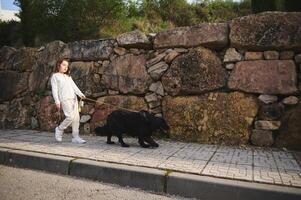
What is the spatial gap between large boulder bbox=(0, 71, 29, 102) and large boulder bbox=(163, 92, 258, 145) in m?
4.43

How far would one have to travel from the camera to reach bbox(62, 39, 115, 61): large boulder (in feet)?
26.2

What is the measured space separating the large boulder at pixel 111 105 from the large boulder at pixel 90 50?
1.09 m

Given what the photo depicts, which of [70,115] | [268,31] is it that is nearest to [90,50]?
[70,115]

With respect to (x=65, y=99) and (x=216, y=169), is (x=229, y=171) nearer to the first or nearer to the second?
(x=216, y=169)

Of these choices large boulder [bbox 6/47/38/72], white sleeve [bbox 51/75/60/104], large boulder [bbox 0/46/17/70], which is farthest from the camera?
large boulder [bbox 0/46/17/70]

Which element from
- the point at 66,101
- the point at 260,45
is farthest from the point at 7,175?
the point at 260,45

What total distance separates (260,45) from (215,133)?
1.96m

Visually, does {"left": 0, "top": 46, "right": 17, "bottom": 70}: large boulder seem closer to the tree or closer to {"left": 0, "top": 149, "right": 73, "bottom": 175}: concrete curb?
the tree

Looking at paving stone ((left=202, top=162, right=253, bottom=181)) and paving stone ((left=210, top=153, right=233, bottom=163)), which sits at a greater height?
paving stone ((left=202, top=162, right=253, bottom=181))

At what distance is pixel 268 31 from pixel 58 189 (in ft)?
15.6

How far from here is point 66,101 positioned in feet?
21.7

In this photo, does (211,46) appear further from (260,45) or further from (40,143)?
(40,143)

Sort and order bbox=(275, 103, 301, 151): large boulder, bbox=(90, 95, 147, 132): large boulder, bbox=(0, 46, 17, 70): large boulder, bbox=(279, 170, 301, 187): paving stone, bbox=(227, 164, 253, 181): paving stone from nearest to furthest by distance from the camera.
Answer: bbox=(279, 170, 301, 187): paving stone
bbox=(227, 164, 253, 181): paving stone
bbox=(275, 103, 301, 151): large boulder
bbox=(90, 95, 147, 132): large boulder
bbox=(0, 46, 17, 70): large boulder

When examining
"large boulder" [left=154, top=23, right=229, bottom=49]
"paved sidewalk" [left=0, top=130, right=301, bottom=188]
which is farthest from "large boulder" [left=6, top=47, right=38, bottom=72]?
"large boulder" [left=154, top=23, right=229, bottom=49]
